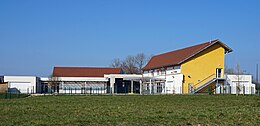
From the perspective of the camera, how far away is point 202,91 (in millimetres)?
62062

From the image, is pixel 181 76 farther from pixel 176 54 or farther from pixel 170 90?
pixel 176 54

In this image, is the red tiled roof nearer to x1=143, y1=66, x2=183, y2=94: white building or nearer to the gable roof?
the gable roof

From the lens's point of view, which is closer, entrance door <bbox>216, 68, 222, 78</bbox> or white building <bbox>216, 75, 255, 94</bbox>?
white building <bbox>216, 75, 255, 94</bbox>

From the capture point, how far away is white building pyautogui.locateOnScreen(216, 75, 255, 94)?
6231 cm

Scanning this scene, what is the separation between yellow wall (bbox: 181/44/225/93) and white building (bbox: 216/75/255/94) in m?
2.68

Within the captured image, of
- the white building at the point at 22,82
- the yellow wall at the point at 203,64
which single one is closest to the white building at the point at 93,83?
the white building at the point at 22,82

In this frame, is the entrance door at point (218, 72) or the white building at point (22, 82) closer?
the entrance door at point (218, 72)

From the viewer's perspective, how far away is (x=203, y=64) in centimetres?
6281

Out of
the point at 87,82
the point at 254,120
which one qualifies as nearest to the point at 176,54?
the point at 87,82

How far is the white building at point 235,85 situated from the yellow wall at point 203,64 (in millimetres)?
2682

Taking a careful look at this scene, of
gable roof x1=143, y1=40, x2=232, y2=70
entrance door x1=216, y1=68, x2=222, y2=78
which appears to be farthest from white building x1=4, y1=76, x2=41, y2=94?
entrance door x1=216, y1=68, x2=222, y2=78

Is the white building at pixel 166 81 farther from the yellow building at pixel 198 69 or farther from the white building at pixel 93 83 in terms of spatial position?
the white building at pixel 93 83

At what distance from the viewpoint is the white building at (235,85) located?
204 feet

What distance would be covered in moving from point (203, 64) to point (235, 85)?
654cm
